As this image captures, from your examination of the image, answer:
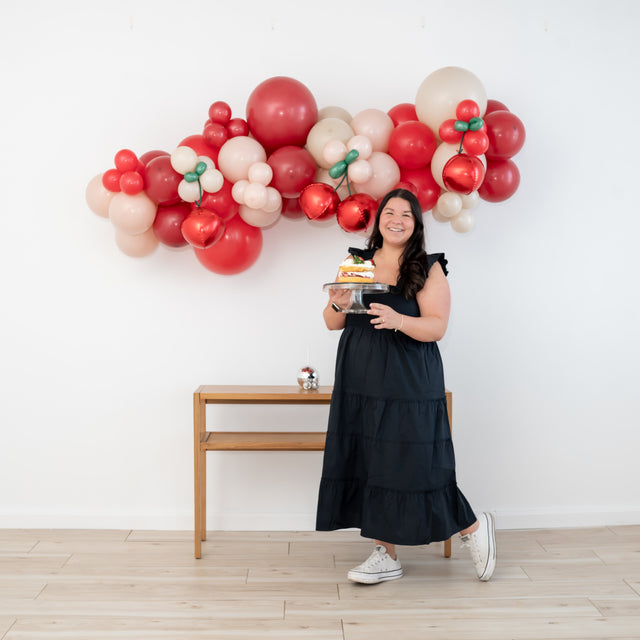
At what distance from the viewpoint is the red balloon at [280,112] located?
258 cm

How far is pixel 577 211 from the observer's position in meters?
3.13

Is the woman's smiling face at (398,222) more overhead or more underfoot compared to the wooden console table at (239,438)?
more overhead

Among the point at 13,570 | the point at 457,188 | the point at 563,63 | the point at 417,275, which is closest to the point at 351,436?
the point at 417,275

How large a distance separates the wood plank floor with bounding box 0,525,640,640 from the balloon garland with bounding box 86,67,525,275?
4.07 feet

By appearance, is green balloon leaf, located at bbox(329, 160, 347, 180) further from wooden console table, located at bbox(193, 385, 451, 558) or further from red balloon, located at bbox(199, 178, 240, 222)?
wooden console table, located at bbox(193, 385, 451, 558)

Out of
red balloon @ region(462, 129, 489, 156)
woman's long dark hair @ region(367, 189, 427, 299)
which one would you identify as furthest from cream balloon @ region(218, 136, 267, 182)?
red balloon @ region(462, 129, 489, 156)

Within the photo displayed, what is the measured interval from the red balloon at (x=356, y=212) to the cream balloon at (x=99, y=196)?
Result: 942 millimetres

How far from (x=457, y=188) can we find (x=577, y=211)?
94cm

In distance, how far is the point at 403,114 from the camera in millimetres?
2773

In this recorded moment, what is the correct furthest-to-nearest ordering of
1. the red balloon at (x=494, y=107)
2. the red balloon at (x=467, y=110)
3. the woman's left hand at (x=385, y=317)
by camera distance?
the red balloon at (x=494, y=107), the red balloon at (x=467, y=110), the woman's left hand at (x=385, y=317)

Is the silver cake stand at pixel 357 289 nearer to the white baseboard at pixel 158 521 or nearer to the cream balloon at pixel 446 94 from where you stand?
the cream balloon at pixel 446 94

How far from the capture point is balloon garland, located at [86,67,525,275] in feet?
8.29

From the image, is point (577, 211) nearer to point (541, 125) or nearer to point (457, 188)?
point (541, 125)

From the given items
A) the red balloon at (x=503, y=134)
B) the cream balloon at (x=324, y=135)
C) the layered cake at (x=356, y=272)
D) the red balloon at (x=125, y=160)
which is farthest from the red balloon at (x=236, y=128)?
the red balloon at (x=503, y=134)
